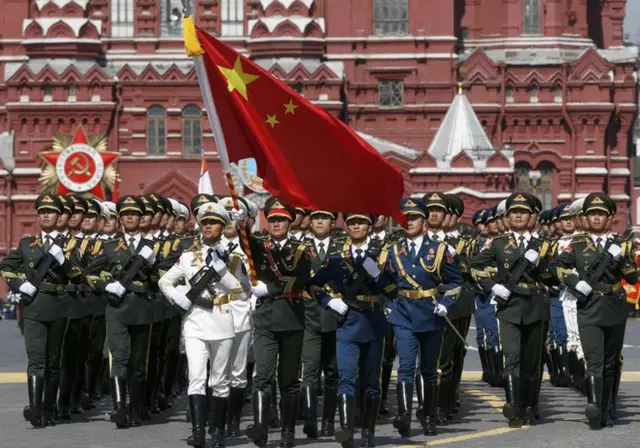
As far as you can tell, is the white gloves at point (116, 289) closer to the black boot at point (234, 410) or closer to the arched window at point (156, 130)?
the black boot at point (234, 410)

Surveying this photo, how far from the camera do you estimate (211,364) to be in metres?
15.3

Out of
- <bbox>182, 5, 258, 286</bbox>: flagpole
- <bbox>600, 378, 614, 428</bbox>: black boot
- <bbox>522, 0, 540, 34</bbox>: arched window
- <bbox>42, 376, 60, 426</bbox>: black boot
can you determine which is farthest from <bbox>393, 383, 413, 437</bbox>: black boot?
<bbox>522, 0, 540, 34</bbox>: arched window

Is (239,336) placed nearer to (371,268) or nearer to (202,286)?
(202,286)

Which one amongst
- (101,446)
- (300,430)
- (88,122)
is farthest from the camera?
(88,122)

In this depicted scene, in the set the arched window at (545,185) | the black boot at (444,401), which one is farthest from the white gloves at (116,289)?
the arched window at (545,185)

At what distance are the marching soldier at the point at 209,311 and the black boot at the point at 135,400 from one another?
6.21ft

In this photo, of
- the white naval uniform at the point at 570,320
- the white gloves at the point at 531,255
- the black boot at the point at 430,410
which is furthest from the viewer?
the white naval uniform at the point at 570,320

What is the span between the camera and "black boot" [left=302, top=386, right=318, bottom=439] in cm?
1613

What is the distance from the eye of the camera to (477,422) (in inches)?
696

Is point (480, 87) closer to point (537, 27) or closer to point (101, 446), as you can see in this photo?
point (537, 27)

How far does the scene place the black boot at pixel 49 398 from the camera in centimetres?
1709

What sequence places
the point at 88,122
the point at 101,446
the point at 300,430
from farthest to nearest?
1. the point at 88,122
2. the point at 300,430
3. the point at 101,446

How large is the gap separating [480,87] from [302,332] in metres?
50.2

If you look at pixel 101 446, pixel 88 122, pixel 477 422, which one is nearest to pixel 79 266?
pixel 101 446
